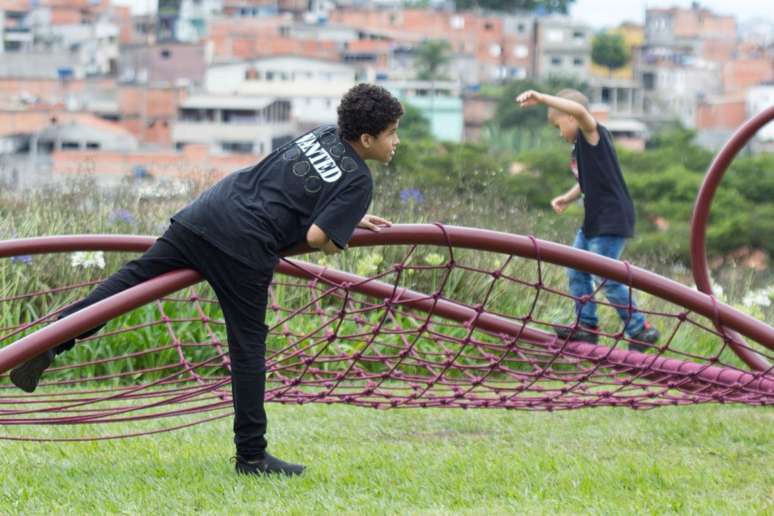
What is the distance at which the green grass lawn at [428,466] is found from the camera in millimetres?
3830

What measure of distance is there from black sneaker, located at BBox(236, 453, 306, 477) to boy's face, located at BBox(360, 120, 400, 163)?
971 mm

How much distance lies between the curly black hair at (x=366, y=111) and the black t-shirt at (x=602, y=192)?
Answer: 6.90ft

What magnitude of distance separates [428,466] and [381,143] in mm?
1103

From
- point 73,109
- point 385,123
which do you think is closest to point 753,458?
point 385,123

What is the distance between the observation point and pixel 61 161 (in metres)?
52.0

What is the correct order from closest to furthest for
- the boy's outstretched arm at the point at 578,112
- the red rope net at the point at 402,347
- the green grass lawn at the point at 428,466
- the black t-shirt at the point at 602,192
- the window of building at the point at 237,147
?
the green grass lawn at the point at 428,466
the red rope net at the point at 402,347
the boy's outstretched arm at the point at 578,112
the black t-shirt at the point at 602,192
the window of building at the point at 237,147

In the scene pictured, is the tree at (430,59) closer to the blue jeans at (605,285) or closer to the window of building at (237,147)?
the window of building at (237,147)

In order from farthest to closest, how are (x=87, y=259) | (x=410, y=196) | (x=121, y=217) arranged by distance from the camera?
(x=410, y=196), (x=121, y=217), (x=87, y=259)

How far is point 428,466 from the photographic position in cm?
433

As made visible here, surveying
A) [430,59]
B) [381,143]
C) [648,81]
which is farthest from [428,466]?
[648,81]

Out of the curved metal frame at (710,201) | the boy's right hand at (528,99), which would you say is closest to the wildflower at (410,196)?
the curved metal frame at (710,201)

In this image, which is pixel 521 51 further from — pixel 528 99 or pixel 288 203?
pixel 288 203

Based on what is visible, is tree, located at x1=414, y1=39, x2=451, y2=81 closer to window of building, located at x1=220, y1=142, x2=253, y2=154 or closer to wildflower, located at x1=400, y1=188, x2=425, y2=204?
window of building, located at x1=220, y1=142, x2=253, y2=154

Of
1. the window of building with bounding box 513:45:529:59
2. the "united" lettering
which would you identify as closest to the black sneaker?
the "united" lettering
